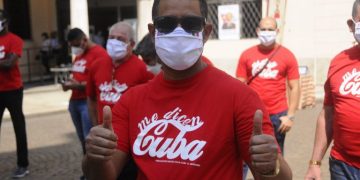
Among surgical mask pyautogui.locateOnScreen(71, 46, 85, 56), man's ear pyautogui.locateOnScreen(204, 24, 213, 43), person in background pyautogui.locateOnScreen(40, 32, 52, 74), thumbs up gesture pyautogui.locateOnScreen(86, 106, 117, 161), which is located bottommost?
person in background pyautogui.locateOnScreen(40, 32, 52, 74)

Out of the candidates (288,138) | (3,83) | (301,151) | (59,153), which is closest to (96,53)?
(3,83)

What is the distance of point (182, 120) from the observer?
2.16 metres

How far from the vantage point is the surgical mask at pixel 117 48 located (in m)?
4.79

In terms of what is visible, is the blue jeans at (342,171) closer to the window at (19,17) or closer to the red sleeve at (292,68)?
the red sleeve at (292,68)

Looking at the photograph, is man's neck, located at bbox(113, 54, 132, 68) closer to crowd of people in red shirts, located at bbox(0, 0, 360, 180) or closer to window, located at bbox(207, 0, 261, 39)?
crowd of people in red shirts, located at bbox(0, 0, 360, 180)

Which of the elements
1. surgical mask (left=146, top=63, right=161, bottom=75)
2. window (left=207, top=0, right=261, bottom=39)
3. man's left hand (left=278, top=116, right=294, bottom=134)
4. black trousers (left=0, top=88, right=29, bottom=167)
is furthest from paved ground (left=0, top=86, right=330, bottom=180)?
window (left=207, top=0, right=261, bottom=39)

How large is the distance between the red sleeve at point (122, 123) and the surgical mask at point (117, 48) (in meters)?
2.46

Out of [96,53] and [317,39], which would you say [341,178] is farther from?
[317,39]

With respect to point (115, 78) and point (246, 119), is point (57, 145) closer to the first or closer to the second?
point (115, 78)

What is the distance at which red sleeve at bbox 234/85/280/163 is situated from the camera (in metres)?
2.09

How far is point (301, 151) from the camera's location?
7.80m

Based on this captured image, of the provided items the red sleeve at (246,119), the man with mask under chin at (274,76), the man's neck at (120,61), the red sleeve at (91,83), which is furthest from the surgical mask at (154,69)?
the red sleeve at (246,119)

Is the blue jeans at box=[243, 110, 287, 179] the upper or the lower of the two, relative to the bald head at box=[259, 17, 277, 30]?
lower

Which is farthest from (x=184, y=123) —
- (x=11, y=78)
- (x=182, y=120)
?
(x=11, y=78)
